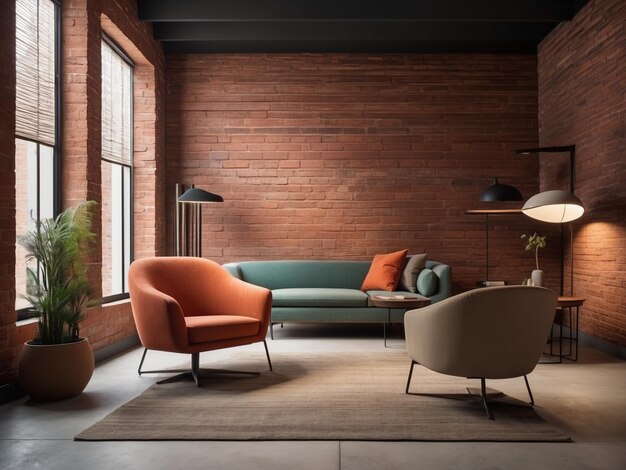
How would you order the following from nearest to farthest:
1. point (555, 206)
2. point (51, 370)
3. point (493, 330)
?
point (493, 330), point (51, 370), point (555, 206)

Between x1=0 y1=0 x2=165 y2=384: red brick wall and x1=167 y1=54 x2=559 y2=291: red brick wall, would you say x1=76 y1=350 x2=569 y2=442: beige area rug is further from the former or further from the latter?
x1=167 y1=54 x2=559 y2=291: red brick wall

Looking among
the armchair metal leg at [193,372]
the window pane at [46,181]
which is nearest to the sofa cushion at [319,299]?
the armchair metal leg at [193,372]

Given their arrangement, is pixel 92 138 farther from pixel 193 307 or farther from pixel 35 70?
pixel 193 307

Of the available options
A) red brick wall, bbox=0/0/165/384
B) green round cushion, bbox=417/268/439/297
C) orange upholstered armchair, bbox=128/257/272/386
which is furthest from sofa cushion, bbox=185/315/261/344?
green round cushion, bbox=417/268/439/297

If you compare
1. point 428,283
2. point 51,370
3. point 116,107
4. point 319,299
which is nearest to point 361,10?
point 116,107

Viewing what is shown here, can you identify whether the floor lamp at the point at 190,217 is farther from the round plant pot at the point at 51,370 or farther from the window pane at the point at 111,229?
the round plant pot at the point at 51,370

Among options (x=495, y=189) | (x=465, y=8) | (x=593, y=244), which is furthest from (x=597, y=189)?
(x=465, y=8)

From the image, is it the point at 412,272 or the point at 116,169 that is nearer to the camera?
the point at 116,169

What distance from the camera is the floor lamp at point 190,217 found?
233 inches

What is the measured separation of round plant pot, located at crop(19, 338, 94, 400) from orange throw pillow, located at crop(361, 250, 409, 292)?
352cm

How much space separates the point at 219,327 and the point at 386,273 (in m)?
2.77

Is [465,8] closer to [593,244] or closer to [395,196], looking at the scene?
[395,196]

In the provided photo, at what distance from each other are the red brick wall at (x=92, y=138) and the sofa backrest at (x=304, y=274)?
124 cm

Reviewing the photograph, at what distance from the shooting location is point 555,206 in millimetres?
4879
